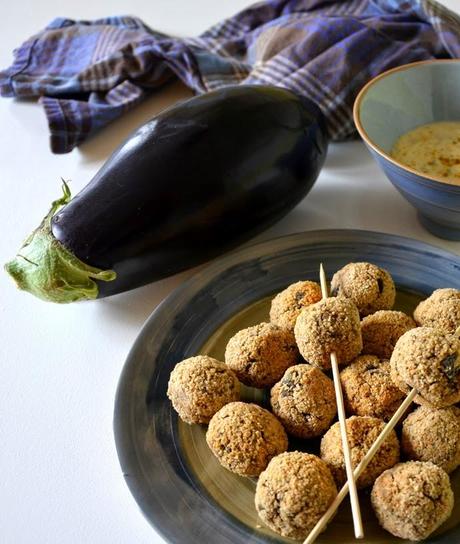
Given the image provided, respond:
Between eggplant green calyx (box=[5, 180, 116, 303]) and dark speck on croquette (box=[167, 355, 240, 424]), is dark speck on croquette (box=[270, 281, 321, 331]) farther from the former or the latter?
eggplant green calyx (box=[5, 180, 116, 303])

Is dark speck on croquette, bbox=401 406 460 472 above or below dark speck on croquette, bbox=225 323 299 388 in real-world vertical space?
below

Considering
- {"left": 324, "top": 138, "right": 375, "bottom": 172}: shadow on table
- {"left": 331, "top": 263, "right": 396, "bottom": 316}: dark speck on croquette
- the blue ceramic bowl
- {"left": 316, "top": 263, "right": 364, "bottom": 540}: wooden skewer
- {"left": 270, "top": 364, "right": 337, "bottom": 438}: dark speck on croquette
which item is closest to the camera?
{"left": 316, "top": 263, "right": 364, "bottom": 540}: wooden skewer

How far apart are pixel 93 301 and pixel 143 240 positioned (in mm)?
144

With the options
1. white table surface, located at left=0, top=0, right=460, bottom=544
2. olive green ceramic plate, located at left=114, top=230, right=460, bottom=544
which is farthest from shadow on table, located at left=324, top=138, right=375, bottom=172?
olive green ceramic plate, located at left=114, top=230, right=460, bottom=544

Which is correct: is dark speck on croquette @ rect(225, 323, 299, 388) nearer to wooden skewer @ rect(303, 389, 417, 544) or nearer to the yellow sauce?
wooden skewer @ rect(303, 389, 417, 544)

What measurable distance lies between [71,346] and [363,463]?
48 centimetres

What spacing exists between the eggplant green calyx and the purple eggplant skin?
0.6 inches

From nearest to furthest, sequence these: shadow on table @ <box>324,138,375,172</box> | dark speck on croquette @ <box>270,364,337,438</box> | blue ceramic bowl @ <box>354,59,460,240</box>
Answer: dark speck on croquette @ <box>270,364,337,438</box> < blue ceramic bowl @ <box>354,59,460,240</box> < shadow on table @ <box>324,138,375,172</box>

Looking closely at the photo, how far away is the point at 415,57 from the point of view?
4.09 feet

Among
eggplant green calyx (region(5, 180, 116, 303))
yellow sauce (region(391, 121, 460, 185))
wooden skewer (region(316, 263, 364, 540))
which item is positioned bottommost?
yellow sauce (region(391, 121, 460, 185))

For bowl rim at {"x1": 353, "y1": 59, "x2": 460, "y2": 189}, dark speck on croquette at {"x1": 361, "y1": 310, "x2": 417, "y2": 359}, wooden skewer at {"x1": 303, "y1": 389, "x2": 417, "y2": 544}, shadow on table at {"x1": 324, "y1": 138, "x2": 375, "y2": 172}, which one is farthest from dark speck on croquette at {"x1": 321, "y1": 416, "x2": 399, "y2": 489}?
shadow on table at {"x1": 324, "y1": 138, "x2": 375, "y2": 172}

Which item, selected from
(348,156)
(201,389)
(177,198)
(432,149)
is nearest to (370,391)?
(201,389)

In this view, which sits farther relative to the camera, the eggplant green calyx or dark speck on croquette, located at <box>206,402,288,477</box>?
the eggplant green calyx

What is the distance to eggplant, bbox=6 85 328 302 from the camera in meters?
0.93
